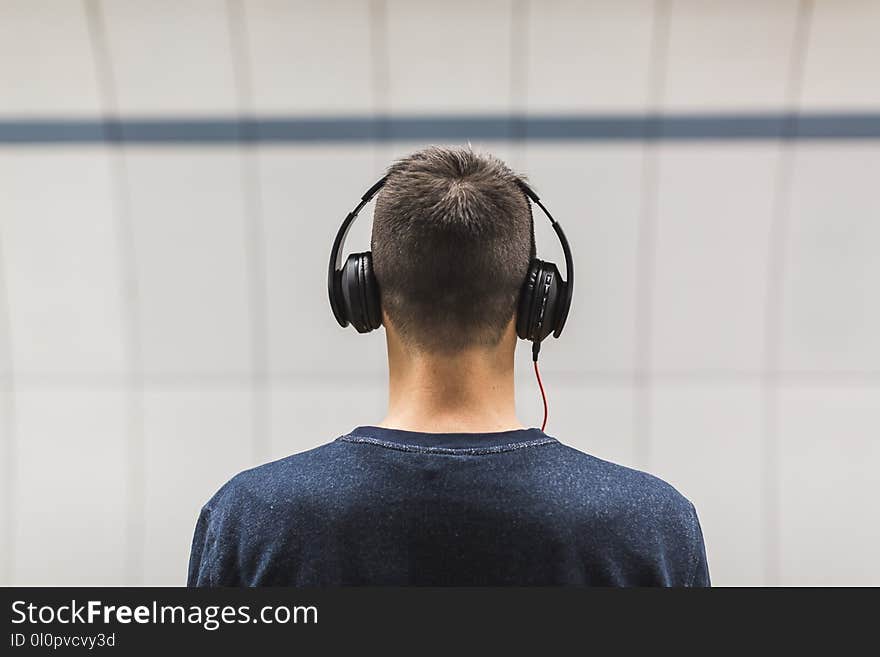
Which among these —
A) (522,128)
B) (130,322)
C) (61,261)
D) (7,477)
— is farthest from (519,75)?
(7,477)

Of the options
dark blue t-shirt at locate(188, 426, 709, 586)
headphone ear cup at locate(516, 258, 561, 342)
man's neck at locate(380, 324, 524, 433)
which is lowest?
dark blue t-shirt at locate(188, 426, 709, 586)

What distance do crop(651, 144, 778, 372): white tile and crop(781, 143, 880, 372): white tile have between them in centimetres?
13

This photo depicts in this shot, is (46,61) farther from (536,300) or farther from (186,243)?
(536,300)

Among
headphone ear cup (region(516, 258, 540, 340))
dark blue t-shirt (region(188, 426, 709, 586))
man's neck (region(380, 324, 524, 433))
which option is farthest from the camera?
headphone ear cup (region(516, 258, 540, 340))

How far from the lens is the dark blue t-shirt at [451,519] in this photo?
1.26 meters

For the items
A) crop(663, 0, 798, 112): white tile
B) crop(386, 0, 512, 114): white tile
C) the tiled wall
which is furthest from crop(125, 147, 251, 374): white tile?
crop(663, 0, 798, 112): white tile

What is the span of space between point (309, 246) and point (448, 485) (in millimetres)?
2568

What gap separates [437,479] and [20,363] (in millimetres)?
3107

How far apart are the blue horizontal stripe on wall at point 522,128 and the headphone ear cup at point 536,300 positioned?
218 cm

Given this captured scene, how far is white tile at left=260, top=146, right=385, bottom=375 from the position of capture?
3676 mm

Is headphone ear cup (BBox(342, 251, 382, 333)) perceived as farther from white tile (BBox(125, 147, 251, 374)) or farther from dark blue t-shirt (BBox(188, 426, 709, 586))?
white tile (BBox(125, 147, 251, 374))

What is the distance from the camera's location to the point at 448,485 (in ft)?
4.17

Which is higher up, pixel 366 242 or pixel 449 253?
pixel 449 253

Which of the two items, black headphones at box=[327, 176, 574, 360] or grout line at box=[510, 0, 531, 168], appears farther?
grout line at box=[510, 0, 531, 168]
